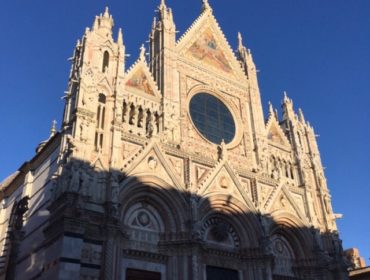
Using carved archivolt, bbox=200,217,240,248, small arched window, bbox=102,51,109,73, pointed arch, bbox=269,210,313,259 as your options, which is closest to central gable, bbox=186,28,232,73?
small arched window, bbox=102,51,109,73

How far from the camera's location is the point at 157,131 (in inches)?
725

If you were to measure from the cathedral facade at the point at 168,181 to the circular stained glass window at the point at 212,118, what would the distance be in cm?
7

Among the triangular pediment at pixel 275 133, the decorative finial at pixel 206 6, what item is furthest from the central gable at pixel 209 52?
the triangular pediment at pixel 275 133

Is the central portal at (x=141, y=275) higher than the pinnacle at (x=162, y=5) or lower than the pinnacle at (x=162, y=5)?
lower

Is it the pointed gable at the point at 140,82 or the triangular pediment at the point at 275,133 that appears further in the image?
the triangular pediment at the point at 275,133

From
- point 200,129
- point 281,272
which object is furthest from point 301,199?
point 200,129

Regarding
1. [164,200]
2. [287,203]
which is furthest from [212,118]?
[164,200]

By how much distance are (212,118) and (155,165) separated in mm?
5661

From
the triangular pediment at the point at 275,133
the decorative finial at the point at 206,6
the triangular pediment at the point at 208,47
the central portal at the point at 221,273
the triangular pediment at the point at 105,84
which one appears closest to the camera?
the central portal at the point at 221,273

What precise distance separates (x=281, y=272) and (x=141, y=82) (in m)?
10.9

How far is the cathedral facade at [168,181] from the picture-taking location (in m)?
14.2

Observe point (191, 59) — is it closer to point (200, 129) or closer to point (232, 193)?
point (200, 129)

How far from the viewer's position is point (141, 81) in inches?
766

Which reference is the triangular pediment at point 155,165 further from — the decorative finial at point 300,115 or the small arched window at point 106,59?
the decorative finial at point 300,115
